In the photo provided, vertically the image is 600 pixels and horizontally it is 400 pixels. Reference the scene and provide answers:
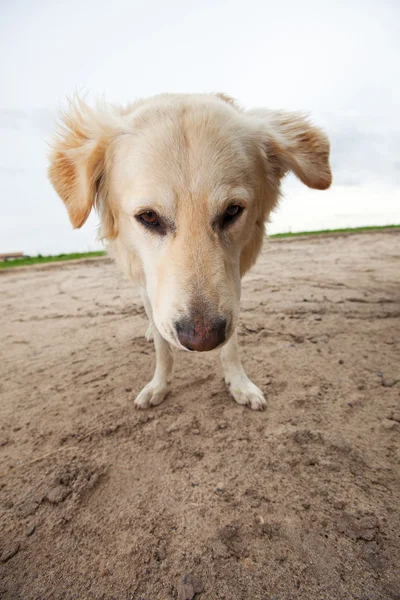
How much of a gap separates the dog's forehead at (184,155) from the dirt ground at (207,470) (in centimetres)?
126

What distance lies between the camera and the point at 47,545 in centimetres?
128

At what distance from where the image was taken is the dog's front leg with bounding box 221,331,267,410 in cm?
197

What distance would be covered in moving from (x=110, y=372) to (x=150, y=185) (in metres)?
1.56

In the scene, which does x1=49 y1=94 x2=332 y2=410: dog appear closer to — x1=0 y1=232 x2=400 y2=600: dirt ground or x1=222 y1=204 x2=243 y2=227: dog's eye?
x1=222 y1=204 x2=243 y2=227: dog's eye

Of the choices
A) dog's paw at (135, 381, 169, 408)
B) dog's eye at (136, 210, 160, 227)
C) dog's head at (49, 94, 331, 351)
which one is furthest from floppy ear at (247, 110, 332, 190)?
dog's paw at (135, 381, 169, 408)

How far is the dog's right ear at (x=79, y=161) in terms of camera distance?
185cm

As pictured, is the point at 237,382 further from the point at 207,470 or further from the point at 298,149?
the point at 298,149

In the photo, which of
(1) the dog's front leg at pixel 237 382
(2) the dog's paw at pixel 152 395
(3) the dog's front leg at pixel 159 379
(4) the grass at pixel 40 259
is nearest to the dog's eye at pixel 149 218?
(3) the dog's front leg at pixel 159 379

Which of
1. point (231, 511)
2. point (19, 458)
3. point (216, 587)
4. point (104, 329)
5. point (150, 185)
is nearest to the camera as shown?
point (216, 587)

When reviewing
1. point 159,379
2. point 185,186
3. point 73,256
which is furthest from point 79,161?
point 73,256

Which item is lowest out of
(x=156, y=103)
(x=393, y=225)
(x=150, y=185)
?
(x=393, y=225)

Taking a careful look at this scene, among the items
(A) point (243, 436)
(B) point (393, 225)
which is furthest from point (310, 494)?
(B) point (393, 225)

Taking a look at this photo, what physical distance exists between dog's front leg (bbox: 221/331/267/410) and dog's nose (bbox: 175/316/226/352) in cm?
79

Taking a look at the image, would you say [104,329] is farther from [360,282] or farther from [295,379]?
[360,282]
